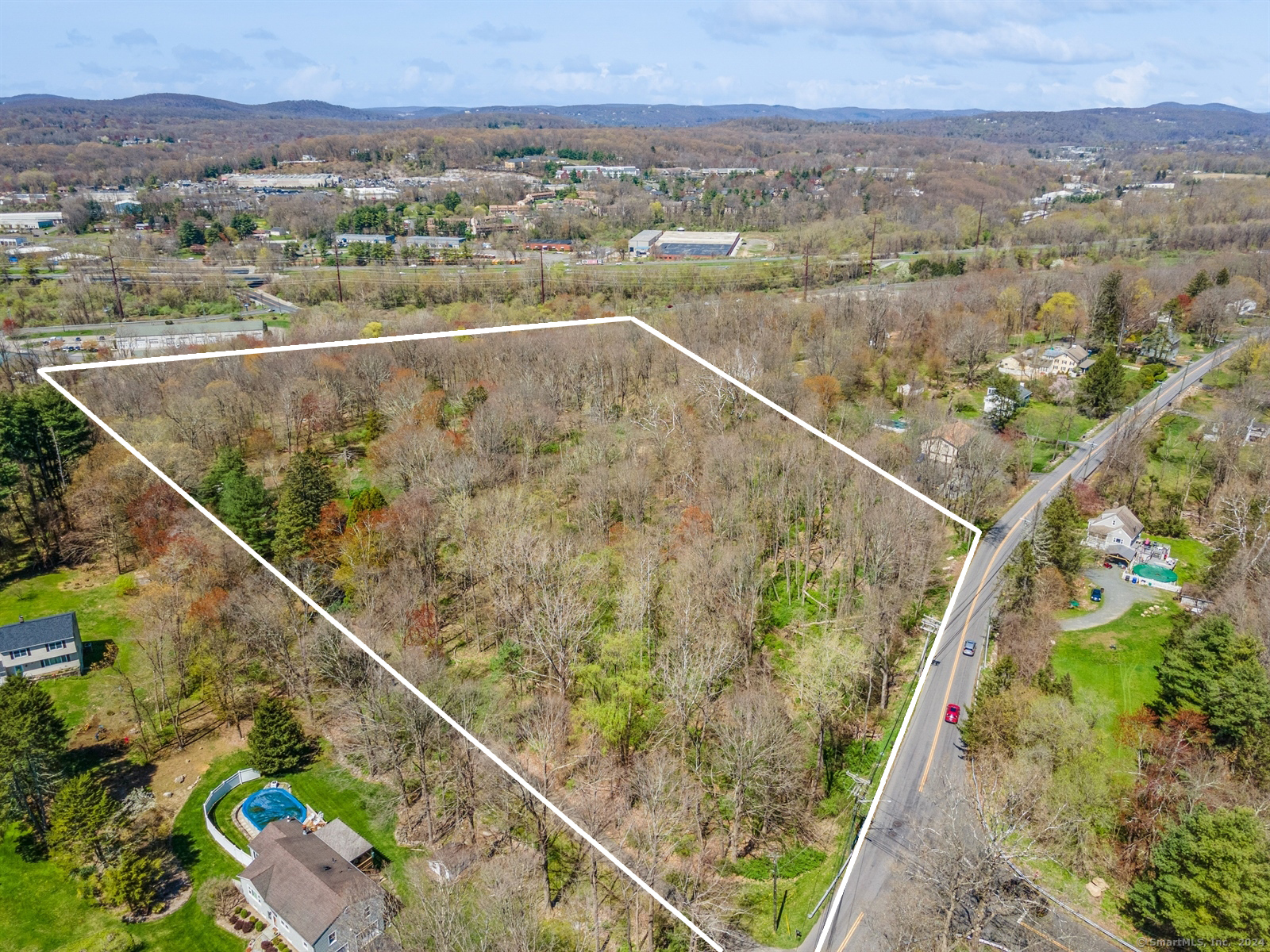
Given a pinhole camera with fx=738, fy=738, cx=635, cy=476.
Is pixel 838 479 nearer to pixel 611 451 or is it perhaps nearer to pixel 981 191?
pixel 611 451

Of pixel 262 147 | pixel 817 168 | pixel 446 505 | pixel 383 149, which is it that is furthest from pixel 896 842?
pixel 262 147

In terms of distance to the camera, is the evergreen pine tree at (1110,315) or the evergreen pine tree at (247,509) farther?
A: the evergreen pine tree at (1110,315)

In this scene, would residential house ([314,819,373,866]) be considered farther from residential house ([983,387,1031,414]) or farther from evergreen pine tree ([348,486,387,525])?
residential house ([983,387,1031,414])

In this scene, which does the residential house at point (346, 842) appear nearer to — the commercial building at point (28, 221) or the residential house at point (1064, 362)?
the residential house at point (1064, 362)

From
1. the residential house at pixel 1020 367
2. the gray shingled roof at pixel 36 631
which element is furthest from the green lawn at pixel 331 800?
the residential house at pixel 1020 367

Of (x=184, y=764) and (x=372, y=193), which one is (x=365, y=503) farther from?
(x=372, y=193)

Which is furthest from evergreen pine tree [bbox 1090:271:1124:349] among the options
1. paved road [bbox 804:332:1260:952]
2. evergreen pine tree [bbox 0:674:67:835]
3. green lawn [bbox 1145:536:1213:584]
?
evergreen pine tree [bbox 0:674:67:835]

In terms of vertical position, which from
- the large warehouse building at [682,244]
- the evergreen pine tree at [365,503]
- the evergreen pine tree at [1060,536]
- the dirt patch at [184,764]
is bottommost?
the dirt patch at [184,764]
